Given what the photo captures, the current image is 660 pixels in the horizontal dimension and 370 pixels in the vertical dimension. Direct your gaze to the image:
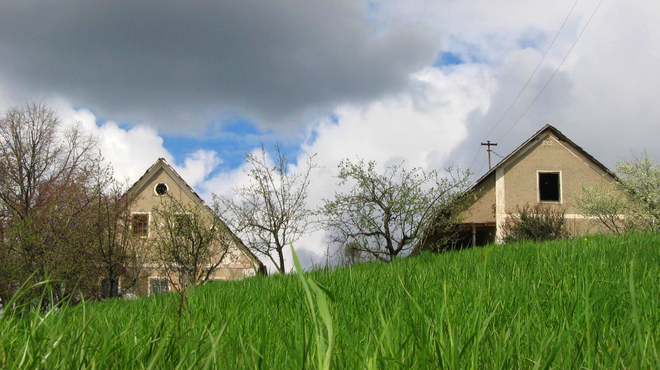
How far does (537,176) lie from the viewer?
24938 millimetres

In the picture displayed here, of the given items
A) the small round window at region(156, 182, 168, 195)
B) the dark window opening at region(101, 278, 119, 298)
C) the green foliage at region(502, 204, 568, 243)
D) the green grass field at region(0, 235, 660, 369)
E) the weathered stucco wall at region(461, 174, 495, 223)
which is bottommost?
the dark window opening at region(101, 278, 119, 298)

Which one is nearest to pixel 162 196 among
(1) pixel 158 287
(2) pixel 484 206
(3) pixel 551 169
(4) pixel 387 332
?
(2) pixel 484 206

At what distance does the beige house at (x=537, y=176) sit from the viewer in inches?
968

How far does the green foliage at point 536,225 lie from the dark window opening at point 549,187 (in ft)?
8.22

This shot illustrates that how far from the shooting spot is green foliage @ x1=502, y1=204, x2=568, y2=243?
69.4 feet

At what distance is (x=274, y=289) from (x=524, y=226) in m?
20.8

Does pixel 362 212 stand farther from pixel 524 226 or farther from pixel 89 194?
pixel 89 194

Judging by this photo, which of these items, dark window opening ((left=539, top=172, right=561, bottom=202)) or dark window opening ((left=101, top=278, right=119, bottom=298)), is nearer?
dark window opening ((left=101, top=278, right=119, bottom=298))

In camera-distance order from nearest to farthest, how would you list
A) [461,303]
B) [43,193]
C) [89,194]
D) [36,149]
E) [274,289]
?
[461,303]
[274,289]
[89,194]
[43,193]
[36,149]

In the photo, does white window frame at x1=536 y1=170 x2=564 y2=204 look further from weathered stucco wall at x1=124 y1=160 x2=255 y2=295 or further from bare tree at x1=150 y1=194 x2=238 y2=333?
weathered stucco wall at x1=124 y1=160 x2=255 y2=295

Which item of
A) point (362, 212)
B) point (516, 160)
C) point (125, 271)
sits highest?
point (516, 160)

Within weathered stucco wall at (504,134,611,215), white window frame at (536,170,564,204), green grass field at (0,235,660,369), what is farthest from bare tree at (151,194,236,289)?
green grass field at (0,235,660,369)

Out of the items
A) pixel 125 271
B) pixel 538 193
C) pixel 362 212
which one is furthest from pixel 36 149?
pixel 538 193

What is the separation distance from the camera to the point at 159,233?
2216 centimetres
